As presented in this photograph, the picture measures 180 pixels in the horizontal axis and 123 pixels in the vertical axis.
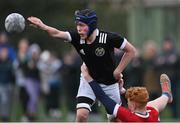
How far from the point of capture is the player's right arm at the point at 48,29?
12.0 metres

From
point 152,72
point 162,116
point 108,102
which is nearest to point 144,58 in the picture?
point 152,72

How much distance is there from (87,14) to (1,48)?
9157 mm

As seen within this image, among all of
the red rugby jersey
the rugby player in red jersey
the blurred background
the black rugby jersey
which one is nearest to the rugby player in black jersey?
the black rugby jersey

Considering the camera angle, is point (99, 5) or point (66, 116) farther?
point (99, 5)

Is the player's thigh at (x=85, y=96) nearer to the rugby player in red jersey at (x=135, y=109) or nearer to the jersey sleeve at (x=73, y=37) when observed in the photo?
the jersey sleeve at (x=73, y=37)

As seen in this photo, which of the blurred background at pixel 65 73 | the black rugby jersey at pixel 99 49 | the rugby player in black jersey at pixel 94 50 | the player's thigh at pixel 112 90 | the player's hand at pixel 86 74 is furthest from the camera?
the blurred background at pixel 65 73

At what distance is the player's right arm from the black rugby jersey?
7.9 inches

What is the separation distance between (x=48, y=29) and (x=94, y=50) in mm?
906

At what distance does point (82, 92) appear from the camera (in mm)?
13086

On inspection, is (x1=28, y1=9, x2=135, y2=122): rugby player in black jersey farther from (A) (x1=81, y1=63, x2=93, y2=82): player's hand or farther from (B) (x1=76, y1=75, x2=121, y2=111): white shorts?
(A) (x1=81, y1=63, x2=93, y2=82): player's hand

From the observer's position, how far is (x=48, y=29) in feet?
39.7

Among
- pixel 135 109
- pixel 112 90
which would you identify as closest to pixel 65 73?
pixel 112 90

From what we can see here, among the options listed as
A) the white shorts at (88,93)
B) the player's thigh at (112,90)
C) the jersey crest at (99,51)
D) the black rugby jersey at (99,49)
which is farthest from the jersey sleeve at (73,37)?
the player's thigh at (112,90)

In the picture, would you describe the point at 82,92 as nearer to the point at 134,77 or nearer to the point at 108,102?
the point at 108,102
